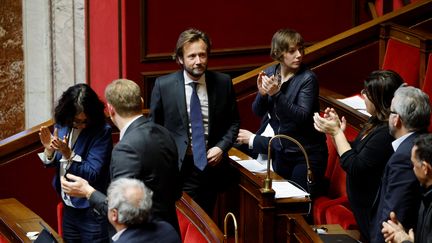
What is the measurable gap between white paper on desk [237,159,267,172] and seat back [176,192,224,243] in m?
0.53

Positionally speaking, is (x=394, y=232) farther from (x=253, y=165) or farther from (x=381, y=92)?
(x=253, y=165)

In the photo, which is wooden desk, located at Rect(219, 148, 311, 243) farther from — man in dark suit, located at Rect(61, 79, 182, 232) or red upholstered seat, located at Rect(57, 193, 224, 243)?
man in dark suit, located at Rect(61, 79, 182, 232)

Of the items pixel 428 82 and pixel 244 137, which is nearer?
pixel 244 137

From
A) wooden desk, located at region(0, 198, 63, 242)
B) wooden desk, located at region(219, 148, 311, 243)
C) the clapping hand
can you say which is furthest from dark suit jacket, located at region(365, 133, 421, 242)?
wooden desk, located at region(0, 198, 63, 242)

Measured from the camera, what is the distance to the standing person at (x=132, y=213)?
107 inches

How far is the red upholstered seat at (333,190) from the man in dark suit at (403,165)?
1.03m

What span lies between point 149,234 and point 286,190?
3.64ft

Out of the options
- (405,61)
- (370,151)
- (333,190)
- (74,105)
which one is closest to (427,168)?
(370,151)

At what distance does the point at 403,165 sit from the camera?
3.05 m

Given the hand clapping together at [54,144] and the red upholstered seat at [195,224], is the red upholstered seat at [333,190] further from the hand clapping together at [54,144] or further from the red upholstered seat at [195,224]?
the hand clapping together at [54,144]

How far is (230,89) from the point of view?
3.91 metres

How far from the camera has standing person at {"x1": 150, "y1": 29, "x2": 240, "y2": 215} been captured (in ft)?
12.4

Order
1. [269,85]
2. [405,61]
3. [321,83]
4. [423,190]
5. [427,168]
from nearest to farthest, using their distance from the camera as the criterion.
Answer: [427,168], [423,190], [269,85], [405,61], [321,83]

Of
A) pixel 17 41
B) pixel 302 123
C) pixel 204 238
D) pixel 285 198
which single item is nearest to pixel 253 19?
pixel 17 41
